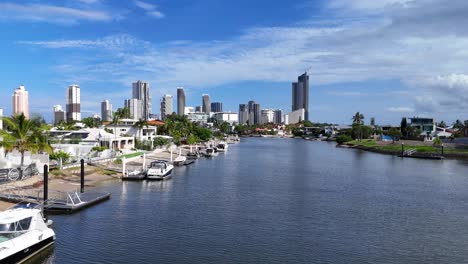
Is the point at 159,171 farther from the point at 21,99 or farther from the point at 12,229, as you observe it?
the point at 21,99

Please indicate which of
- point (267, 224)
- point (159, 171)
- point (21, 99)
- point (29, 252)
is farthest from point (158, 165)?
point (21, 99)

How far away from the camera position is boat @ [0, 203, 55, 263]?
87.4 ft

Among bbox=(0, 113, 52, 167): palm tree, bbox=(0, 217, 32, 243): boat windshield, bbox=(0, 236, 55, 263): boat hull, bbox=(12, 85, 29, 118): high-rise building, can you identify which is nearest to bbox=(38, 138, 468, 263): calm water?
bbox=(0, 236, 55, 263): boat hull

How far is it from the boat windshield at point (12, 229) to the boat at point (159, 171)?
38.5m

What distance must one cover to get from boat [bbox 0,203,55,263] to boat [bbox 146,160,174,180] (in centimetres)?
3635

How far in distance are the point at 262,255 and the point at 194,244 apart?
17.3 ft

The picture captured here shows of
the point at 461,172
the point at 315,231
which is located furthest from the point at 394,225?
the point at 461,172

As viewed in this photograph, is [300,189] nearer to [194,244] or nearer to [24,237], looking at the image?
[194,244]

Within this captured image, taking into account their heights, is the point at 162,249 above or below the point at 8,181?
below

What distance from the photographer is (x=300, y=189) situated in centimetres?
6122

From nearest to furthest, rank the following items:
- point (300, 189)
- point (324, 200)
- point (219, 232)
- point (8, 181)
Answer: point (219, 232)
point (8, 181)
point (324, 200)
point (300, 189)

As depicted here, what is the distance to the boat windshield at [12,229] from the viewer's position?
2764cm

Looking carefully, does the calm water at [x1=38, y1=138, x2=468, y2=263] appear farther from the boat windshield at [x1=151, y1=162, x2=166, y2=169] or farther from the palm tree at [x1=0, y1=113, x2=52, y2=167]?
the palm tree at [x1=0, y1=113, x2=52, y2=167]

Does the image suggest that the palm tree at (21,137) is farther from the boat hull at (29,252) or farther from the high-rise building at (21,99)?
the high-rise building at (21,99)
